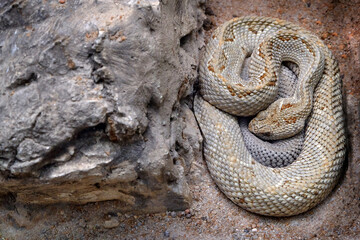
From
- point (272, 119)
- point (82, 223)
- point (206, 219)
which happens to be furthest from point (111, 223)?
point (272, 119)

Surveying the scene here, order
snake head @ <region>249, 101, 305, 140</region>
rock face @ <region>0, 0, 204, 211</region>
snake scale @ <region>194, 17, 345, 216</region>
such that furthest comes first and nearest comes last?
snake head @ <region>249, 101, 305, 140</region> < snake scale @ <region>194, 17, 345, 216</region> < rock face @ <region>0, 0, 204, 211</region>

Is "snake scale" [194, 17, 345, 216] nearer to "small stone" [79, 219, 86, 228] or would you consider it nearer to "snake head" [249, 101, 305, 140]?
"snake head" [249, 101, 305, 140]

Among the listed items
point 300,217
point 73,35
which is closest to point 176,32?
point 73,35

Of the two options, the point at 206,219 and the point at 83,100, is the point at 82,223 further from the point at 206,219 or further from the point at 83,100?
the point at 83,100

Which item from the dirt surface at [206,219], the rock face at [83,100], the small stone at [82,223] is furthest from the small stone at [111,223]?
the rock face at [83,100]

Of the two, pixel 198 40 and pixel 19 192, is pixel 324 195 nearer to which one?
pixel 198 40

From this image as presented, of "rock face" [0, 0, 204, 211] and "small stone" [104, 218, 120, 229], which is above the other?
"rock face" [0, 0, 204, 211]

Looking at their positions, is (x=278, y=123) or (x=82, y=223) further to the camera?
(x=278, y=123)

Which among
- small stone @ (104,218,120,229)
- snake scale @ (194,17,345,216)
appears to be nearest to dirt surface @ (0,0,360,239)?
small stone @ (104,218,120,229)
